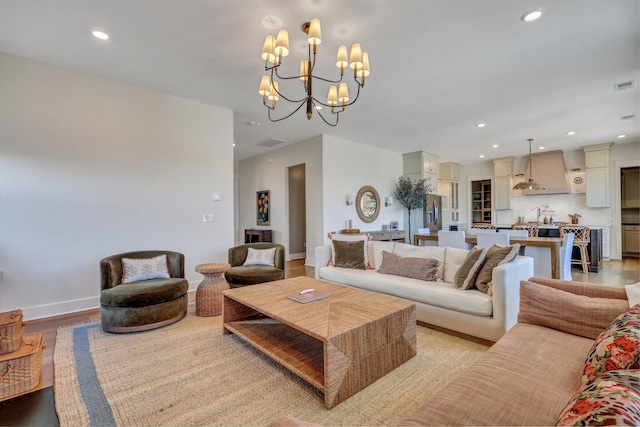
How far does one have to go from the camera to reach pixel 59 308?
3.33m

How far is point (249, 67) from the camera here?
332 centimetres

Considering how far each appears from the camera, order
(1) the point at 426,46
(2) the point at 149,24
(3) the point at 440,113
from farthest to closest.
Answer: (3) the point at 440,113
(1) the point at 426,46
(2) the point at 149,24

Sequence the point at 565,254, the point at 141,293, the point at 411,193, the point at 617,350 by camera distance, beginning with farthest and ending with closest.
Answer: the point at 411,193 → the point at 565,254 → the point at 141,293 → the point at 617,350

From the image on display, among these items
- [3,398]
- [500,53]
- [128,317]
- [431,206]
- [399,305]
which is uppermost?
[500,53]

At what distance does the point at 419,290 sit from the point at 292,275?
2.90 meters

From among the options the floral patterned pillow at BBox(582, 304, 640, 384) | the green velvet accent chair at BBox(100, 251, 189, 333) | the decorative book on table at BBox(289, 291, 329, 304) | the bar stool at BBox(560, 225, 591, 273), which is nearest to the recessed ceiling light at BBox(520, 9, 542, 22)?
the floral patterned pillow at BBox(582, 304, 640, 384)

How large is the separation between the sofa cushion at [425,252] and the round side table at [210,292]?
6.89 feet

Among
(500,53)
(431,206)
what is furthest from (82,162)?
(431,206)

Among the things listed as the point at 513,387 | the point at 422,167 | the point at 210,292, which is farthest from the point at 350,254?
the point at 422,167

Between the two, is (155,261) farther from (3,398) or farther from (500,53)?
(500,53)

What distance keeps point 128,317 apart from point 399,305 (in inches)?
98.4

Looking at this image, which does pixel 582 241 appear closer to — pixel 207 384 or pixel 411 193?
pixel 411 193

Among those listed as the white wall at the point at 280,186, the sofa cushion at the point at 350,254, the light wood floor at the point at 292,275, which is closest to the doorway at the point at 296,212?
the white wall at the point at 280,186

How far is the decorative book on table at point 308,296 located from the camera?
2317mm
